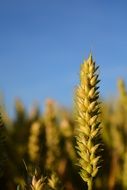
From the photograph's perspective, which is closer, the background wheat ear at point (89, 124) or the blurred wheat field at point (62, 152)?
the background wheat ear at point (89, 124)

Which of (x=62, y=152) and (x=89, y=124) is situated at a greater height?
(x=62, y=152)

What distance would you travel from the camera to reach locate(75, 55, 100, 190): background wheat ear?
61.4 inches

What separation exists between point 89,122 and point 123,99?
139cm

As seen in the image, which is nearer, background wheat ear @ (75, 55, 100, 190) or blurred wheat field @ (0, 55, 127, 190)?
background wheat ear @ (75, 55, 100, 190)

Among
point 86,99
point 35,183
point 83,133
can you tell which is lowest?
point 35,183

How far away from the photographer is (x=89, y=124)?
1.56 meters

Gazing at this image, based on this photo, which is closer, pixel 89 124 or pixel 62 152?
pixel 89 124

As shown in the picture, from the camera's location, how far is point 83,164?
1.57 meters

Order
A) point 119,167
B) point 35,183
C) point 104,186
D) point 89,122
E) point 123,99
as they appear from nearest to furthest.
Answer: point 35,183 < point 89,122 < point 123,99 < point 104,186 < point 119,167

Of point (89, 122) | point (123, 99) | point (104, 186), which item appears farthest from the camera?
point (104, 186)

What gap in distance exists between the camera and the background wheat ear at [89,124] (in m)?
1.56

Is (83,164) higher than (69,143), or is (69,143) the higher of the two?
(69,143)

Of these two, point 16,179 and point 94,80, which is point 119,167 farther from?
point 94,80

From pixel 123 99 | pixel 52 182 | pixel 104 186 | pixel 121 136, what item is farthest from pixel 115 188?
pixel 52 182
